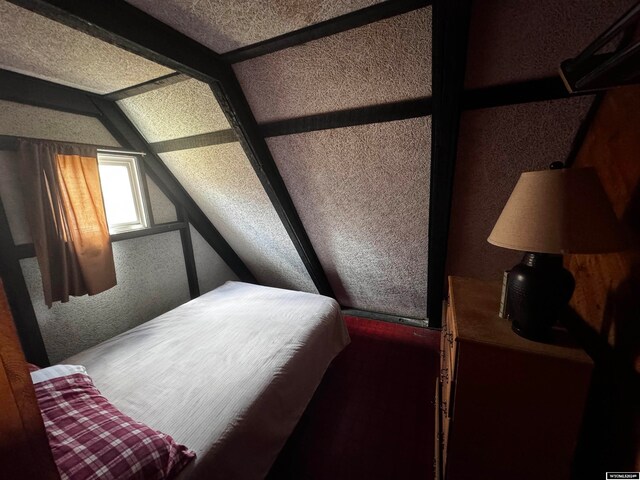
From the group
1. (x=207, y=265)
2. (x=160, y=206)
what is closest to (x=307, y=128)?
(x=160, y=206)

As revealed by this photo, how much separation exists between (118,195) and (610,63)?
3.03 m

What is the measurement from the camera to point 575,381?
825 mm

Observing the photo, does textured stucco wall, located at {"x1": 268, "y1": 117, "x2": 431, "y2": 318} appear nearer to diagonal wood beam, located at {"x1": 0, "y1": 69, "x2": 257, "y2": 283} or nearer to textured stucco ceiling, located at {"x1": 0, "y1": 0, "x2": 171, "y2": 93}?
textured stucco ceiling, located at {"x1": 0, "y1": 0, "x2": 171, "y2": 93}

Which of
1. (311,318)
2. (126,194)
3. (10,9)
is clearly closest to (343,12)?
(10,9)

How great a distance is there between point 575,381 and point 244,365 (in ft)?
4.63

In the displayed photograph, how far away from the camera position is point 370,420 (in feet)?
5.42

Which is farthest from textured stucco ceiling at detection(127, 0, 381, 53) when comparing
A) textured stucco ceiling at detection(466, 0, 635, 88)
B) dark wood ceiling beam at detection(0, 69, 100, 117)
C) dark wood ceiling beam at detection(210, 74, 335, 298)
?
dark wood ceiling beam at detection(0, 69, 100, 117)

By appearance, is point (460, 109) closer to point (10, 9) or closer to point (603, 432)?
point (603, 432)

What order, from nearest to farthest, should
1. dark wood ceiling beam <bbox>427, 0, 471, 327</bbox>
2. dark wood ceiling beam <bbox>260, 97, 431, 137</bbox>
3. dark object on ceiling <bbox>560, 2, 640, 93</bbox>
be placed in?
dark object on ceiling <bbox>560, 2, 640, 93</bbox> → dark wood ceiling beam <bbox>427, 0, 471, 327</bbox> → dark wood ceiling beam <bbox>260, 97, 431, 137</bbox>

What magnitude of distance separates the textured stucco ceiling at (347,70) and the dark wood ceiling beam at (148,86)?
0.39 m

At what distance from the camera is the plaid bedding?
79 centimetres

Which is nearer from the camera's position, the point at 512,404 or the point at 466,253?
the point at 512,404

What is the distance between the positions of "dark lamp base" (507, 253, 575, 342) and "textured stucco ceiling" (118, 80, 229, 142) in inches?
71.8

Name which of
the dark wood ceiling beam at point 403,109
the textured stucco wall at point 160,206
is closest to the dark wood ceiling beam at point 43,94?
the textured stucco wall at point 160,206
